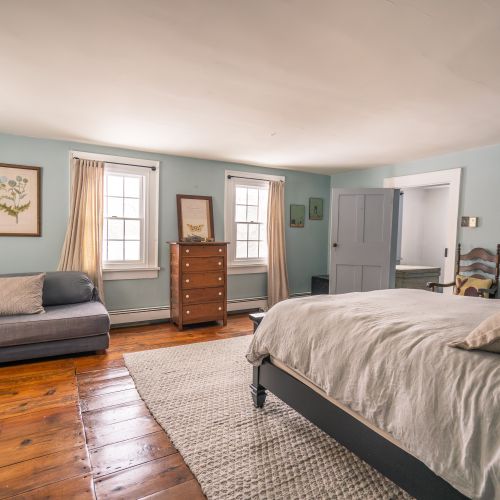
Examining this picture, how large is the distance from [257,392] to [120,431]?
0.90 metres

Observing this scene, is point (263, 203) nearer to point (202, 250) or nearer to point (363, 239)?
point (202, 250)

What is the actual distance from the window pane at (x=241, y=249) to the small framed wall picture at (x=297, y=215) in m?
0.93

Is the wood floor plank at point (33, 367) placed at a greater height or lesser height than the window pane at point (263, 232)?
lesser

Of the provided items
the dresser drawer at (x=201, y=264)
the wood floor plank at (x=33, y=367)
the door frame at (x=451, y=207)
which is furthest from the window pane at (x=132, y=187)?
the door frame at (x=451, y=207)

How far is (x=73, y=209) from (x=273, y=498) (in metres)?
3.69

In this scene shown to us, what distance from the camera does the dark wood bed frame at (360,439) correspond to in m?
1.26

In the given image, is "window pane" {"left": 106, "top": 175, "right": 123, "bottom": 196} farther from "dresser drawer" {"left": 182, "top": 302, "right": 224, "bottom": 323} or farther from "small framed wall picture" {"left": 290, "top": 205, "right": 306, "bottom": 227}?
"small framed wall picture" {"left": 290, "top": 205, "right": 306, "bottom": 227}

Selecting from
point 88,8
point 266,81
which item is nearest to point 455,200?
point 266,81

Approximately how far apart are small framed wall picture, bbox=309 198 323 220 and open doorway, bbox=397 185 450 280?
5.08ft

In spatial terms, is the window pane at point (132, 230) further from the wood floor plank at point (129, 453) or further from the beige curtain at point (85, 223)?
the wood floor plank at point (129, 453)

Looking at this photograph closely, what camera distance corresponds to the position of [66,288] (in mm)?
3773

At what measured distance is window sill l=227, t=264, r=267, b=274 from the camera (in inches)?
204

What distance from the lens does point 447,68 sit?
6.95ft

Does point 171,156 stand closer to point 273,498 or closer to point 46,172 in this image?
point 46,172
